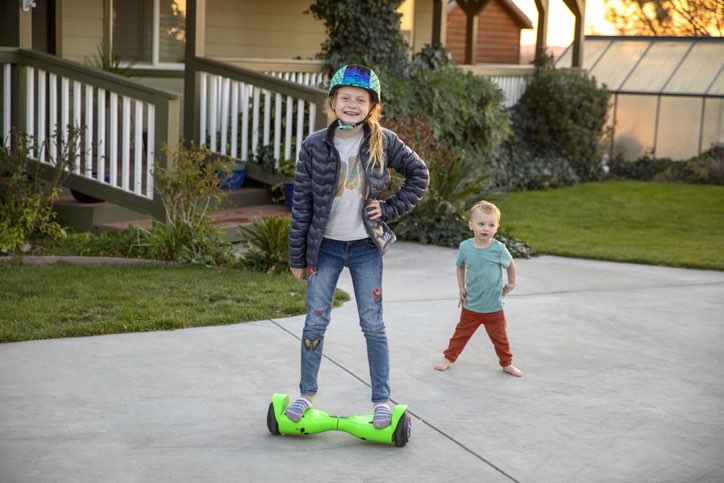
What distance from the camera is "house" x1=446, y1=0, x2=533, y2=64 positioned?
3123cm

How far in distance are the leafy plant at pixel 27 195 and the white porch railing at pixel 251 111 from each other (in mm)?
2235

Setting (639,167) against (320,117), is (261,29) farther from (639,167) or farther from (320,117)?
(639,167)

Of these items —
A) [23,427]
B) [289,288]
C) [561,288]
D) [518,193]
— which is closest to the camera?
[23,427]

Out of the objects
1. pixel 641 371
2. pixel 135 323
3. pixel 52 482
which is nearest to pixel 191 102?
pixel 135 323

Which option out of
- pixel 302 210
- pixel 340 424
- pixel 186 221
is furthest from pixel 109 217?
pixel 340 424

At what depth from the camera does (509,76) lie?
17703mm

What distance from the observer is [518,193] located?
52.9 ft

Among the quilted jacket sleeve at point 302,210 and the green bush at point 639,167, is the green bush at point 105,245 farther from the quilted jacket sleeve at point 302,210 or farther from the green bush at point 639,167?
the green bush at point 639,167

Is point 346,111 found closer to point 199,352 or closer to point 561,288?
point 199,352

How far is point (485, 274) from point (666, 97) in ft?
54.9

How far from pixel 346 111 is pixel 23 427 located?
6.67 ft

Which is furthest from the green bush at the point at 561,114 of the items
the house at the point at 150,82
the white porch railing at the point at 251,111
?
the white porch railing at the point at 251,111

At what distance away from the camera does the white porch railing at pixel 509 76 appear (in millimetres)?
16828

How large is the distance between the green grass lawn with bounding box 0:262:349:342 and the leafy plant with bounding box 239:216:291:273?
0.17 m
